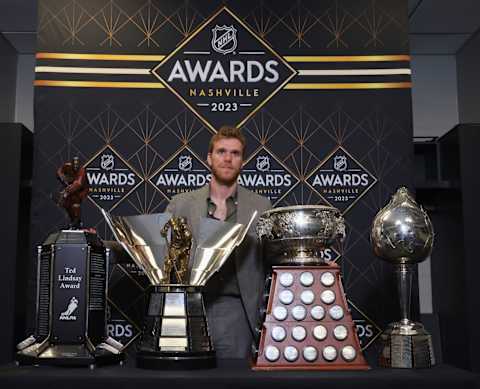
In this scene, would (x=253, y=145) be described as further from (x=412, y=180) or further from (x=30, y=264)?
(x=30, y=264)

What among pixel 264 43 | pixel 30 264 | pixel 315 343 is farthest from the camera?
pixel 264 43

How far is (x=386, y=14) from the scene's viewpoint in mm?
3332

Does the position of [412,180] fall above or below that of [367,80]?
below

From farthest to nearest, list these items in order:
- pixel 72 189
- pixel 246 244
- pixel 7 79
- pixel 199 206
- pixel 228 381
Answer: pixel 7 79 < pixel 199 206 < pixel 246 244 < pixel 72 189 < pixel 228 381

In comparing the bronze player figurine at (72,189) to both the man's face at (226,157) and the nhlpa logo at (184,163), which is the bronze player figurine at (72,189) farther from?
the nhlpa logo at (184,163)

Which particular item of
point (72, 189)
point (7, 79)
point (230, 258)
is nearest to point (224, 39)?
point (230, 258)

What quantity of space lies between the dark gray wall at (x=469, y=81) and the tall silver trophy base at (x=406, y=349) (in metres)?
3.72

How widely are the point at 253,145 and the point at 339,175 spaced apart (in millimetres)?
487

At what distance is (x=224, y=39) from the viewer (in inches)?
130

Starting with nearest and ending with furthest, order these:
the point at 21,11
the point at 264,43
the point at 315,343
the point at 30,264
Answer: the point at 315,343
the point at 30,264
the point at 264,43
the point at 21,11

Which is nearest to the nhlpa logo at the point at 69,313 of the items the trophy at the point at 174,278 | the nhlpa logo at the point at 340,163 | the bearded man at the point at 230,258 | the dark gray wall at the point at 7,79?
the trophy at the point at 174,278

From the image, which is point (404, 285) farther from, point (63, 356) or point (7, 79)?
point (7, 79)

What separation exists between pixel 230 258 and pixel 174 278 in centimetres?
75

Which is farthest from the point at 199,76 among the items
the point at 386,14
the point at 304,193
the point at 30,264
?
the point at 30,264
